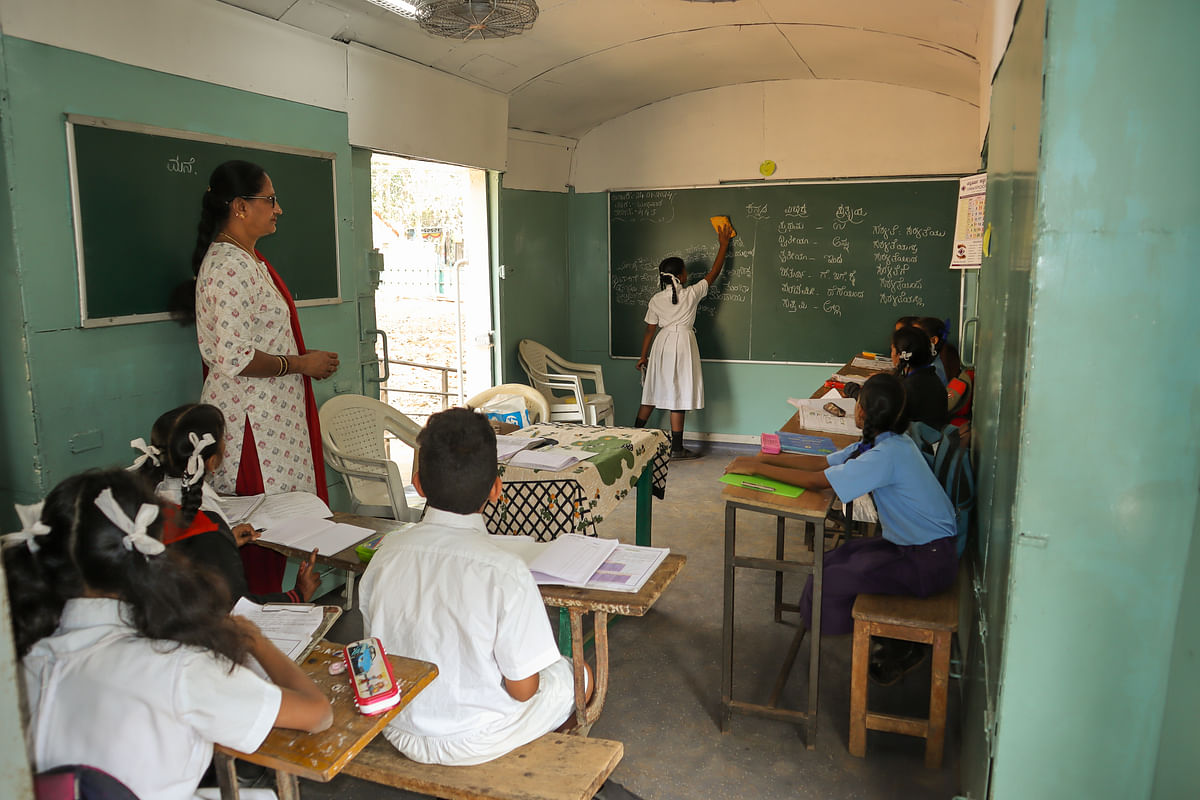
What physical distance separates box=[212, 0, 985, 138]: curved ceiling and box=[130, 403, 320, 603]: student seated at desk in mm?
1923

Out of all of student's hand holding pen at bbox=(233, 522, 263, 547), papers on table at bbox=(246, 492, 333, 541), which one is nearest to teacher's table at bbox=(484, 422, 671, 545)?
papers on table at bbox=(246, 492, 333, 541)

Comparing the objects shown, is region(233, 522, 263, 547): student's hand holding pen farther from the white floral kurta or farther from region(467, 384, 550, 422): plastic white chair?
region(467, 384, 550, 422): plastic white chair

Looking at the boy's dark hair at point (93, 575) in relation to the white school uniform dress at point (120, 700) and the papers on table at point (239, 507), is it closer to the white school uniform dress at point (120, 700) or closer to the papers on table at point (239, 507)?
the white school uniform dress at point (120, 700)

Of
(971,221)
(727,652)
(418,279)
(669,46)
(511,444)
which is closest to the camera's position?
(727,652)

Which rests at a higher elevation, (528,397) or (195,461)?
(195,461)

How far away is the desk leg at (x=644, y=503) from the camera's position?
11.6 ft

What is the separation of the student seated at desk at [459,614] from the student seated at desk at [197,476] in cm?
62

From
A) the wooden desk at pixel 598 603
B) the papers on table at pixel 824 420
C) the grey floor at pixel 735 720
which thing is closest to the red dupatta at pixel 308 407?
the grey floor at pixel 735 720

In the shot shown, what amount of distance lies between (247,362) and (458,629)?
1.61 meters

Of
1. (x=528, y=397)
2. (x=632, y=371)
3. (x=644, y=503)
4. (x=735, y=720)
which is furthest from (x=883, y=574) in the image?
Result: (x=632, y=371)

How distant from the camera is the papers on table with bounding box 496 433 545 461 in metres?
3.03

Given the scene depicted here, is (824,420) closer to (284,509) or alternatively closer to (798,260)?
(284,509)

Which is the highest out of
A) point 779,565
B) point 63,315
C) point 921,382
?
point 63,315

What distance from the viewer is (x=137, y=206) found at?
2.91m
